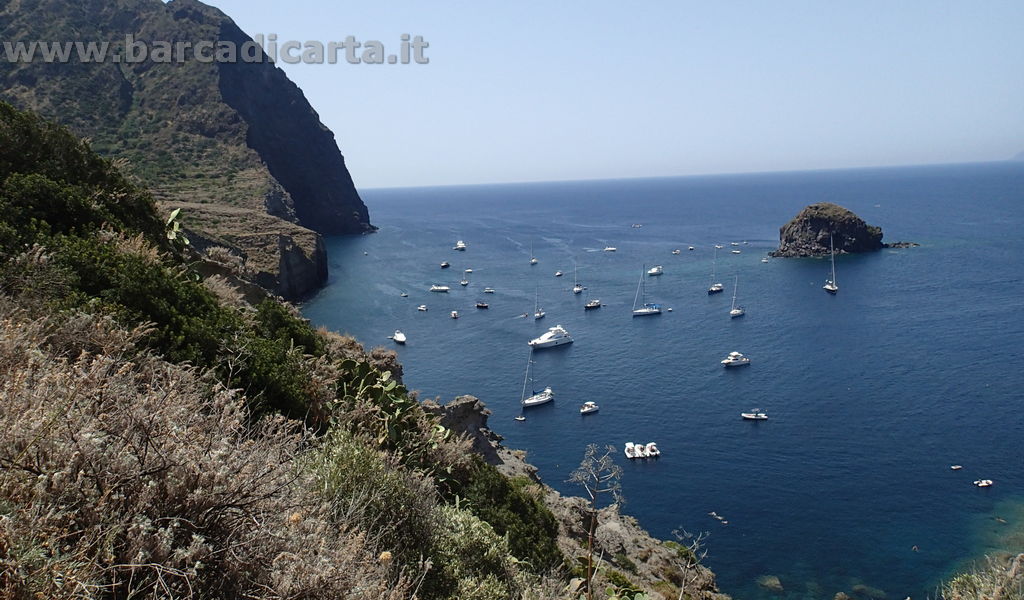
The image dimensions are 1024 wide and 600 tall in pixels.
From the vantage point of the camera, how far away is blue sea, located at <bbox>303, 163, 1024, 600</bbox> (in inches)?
1355

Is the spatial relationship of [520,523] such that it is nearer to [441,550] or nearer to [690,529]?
[441,550]

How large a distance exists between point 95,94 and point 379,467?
118 m

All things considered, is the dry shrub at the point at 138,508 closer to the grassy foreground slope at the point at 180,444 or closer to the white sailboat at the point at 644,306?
the grassy foreground slope at the point at 180,444

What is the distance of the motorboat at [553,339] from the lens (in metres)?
64.9

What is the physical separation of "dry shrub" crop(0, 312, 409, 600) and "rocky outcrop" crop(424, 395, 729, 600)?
46.4ft

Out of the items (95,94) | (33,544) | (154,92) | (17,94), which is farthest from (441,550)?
(154,92)

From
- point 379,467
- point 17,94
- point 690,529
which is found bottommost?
point 690,529

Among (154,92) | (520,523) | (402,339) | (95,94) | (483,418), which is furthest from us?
(154,92)

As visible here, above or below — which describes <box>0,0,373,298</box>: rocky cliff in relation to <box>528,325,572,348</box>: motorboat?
above

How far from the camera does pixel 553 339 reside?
65.4m

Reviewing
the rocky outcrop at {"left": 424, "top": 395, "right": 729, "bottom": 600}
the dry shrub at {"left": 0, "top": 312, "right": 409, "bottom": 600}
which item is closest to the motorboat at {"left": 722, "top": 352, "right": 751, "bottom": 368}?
the rocky outcrop at {"left": 424, "top": 395, "right": 729, "bottom": 600}

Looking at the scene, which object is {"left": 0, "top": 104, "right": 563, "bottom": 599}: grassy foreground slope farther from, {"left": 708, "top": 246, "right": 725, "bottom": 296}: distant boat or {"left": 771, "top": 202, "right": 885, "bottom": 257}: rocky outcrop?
{"left": 771, "top": 202, "right": 885, "bottom": 257}: rocky outcrop

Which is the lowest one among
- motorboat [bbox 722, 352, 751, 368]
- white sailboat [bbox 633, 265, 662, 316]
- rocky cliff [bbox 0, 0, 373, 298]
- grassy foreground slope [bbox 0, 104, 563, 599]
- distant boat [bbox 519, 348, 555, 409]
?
distant boat [bbox 519, 348, 555, 409]

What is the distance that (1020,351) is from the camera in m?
57.5
